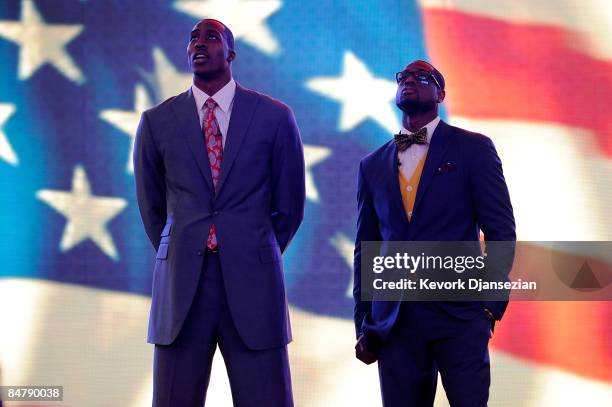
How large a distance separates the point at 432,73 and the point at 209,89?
765mm

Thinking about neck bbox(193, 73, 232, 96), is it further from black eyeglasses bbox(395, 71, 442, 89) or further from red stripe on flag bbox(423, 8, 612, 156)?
red stripe on flag bbox(423, 8, 612, 156)

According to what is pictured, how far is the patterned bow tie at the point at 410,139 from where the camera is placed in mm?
3221

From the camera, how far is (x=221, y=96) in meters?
3.21

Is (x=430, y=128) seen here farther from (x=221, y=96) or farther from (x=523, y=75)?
(x=523, y=75)

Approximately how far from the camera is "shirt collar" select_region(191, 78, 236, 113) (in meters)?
3.21

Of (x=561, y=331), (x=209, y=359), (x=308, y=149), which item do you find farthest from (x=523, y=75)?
(x=209, y=359)

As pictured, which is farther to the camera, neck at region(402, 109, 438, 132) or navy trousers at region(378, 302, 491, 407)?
neck at region(402, 109, 438, 132)

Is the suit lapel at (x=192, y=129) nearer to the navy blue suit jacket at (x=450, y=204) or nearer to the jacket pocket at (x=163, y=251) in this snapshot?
the jacket pocket at (x=163, y=251)

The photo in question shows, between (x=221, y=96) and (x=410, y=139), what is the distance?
0.65 metres

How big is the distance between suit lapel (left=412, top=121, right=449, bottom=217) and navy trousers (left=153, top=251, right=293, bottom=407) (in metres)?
0.69

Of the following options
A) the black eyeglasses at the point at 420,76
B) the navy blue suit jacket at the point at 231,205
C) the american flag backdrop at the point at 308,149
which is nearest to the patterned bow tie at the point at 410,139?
the black eyeglasses at the point at 420,76

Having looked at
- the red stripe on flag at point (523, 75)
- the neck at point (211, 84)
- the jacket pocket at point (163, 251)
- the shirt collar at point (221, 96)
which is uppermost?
the red stripe on flag at point (523, 75)

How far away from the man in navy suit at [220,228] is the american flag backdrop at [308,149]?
4.51ft

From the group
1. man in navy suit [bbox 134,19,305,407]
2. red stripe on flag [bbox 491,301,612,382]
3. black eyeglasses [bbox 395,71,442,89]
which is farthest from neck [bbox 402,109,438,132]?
red stripe on flag [bbox 491,301,612,382]
